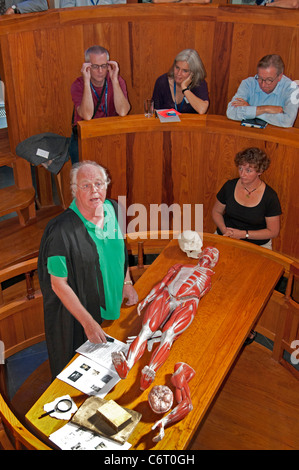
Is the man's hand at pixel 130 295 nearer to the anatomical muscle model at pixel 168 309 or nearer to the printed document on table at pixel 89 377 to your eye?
the anatomical muscle model at pixel 168 309

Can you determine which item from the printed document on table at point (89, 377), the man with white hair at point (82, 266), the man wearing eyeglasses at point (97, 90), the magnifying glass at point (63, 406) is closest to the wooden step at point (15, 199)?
the man wearing eyeglasses at point (97, 90)

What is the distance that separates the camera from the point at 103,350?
2699mm

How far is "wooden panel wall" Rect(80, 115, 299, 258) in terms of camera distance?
4.08 m

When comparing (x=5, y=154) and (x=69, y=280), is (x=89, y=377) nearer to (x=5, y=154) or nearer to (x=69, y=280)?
(x=69, y=280)

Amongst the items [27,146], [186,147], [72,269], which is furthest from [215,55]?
[72,269]

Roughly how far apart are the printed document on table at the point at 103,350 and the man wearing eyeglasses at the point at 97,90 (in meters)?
2.16

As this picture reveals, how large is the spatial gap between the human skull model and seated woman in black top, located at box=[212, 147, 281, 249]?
0.58m

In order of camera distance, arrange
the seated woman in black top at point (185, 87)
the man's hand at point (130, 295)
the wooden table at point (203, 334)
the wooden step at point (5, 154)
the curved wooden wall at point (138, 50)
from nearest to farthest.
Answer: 1. the wooden table at point (203, 334)
2. the man's hand at point (130, 295)
3. the seated woman in black top at point (185, 87)
4. the curved wooden wall at point (138, 50)
5. the wooden step at point (5, 154)

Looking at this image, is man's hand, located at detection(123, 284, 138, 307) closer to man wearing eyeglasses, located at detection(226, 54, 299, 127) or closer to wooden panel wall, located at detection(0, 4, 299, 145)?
man wearing eyeglasses, located at detection(226, 54, 299, 127)

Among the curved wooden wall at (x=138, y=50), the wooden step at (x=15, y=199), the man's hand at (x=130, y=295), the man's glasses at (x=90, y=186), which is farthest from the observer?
the wooden step at (x=15, y=199)

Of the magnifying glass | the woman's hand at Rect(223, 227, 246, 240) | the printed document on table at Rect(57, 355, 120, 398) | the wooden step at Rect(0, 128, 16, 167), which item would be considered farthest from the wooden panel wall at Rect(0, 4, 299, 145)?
the magnifying glass

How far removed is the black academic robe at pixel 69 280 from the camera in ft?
8.86

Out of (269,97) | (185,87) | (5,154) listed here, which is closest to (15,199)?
(5,154)

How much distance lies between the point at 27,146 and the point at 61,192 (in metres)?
0.68
